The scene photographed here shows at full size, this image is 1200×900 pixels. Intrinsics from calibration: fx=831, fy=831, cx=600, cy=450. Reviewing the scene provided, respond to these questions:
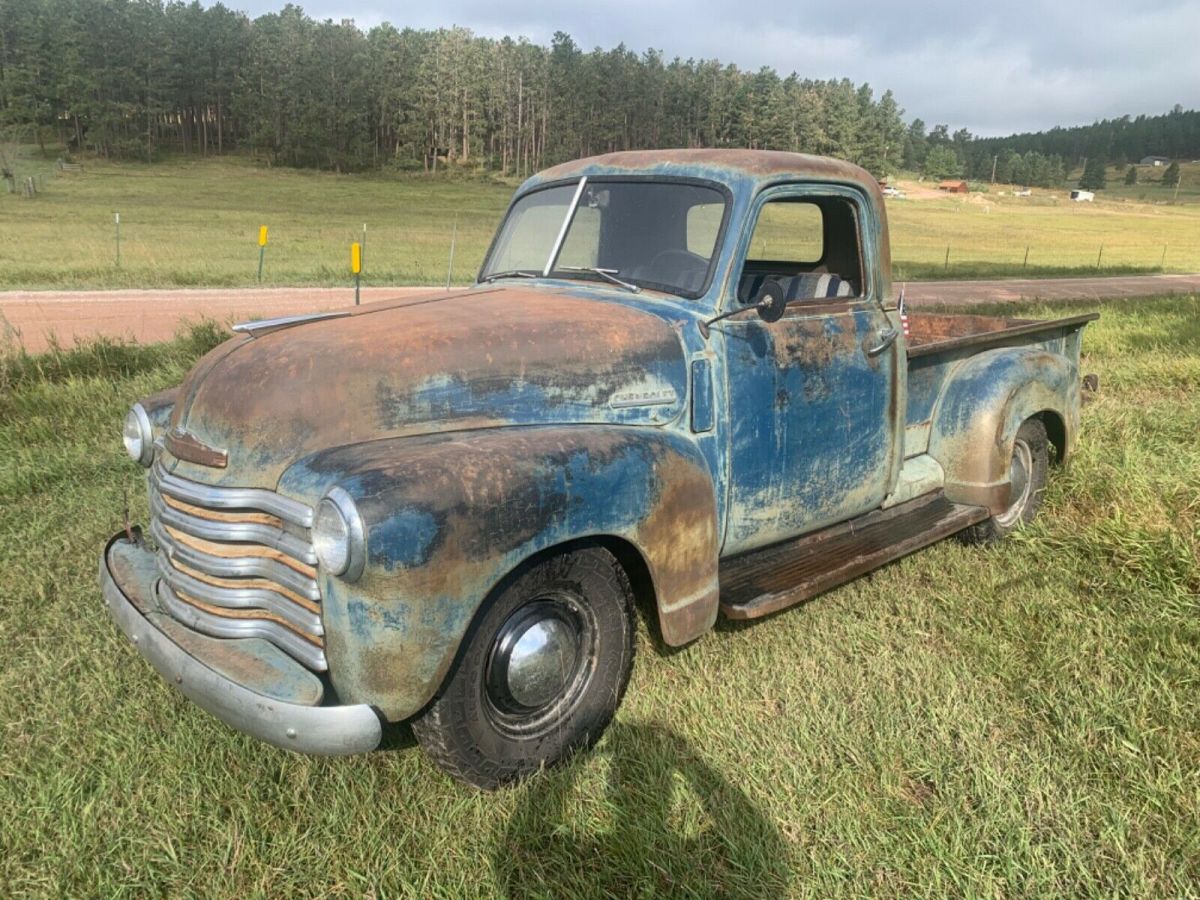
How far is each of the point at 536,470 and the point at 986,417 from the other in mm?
2829

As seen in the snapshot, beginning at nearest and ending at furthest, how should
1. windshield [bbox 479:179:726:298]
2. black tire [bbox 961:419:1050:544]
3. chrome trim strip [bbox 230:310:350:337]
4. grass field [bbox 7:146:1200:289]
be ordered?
1. chrome trim strip [bbox 230:310:350:337]
2. windshield [bbox 479:179:726:298]
3. black tire [bbox 961:419:1050:544]
4. grass field [bbox 7:146:1200:289]

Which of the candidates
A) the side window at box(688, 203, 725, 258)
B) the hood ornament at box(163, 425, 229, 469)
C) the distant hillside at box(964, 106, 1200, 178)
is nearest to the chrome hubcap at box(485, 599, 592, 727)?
the hood ornament at box(163, 425, 229, 469)

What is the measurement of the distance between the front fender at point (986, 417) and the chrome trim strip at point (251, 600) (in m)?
3.34

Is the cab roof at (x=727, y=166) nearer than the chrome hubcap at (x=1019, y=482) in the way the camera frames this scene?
Yes

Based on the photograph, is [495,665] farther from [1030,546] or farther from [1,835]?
[1030,546]

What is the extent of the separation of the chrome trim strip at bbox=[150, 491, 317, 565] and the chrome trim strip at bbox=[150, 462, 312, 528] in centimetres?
5

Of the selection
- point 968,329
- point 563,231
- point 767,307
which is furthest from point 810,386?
point 968,329

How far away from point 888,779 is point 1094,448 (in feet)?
12.0

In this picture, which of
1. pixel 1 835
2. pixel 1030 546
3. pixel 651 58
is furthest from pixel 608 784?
pixel 651 58

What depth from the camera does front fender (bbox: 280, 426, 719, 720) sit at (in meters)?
2.10

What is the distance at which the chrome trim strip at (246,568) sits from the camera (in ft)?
7.32

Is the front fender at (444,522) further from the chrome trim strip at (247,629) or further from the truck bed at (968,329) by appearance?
the truck bed at (968,329)

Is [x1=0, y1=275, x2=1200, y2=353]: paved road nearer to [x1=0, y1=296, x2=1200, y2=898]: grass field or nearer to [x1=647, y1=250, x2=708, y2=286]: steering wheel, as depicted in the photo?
[x1=647, y1=250, x2=708, y2=286]: steering wheel

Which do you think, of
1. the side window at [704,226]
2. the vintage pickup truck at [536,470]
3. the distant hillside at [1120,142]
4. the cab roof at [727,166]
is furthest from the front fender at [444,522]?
the distant hillside at [1120,142]
